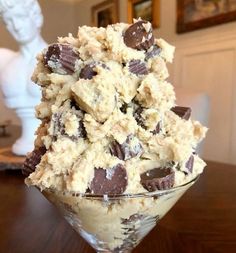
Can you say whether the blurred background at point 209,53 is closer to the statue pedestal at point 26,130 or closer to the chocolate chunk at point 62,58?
the statue pedestal at point 26,130

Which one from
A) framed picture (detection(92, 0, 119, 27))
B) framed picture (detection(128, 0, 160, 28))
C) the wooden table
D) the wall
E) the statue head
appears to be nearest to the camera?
the wooden table

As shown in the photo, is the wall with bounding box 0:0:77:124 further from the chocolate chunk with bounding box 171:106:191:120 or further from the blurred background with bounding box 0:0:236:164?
the chocolate chunk with bounding box 171:106:191:120

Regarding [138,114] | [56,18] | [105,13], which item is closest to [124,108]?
[138,114]

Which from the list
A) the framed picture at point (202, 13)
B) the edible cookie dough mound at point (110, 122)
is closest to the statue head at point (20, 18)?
the edible cookie dough mound at point (110, 122)

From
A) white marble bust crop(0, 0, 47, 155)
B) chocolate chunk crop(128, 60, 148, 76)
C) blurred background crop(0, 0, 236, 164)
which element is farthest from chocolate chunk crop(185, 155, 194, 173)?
blurred background crop(0, 0, 236, 164)

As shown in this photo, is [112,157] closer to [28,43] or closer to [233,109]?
[28,43]

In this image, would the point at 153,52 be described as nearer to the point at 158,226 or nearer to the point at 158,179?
the point at 158,179
